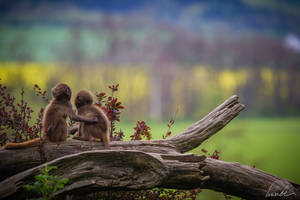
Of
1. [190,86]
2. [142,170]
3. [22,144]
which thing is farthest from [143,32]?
[142,170]

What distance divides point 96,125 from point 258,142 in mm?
14101

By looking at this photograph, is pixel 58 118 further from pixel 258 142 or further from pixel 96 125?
pixel 258 142

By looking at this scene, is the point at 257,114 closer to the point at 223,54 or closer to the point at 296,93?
the point at 296,93

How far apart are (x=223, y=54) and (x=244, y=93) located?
8210mm

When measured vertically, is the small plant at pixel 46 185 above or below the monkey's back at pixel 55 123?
below

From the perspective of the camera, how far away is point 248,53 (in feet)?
99.3

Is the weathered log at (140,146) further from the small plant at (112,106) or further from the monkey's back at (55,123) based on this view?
the small plant at (112,106)

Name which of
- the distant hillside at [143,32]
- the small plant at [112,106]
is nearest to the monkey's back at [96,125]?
the small plant at [112,106]

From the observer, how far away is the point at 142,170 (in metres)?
4.15

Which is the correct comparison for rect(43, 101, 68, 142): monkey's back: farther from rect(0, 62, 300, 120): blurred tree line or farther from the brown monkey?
rect(0, 62, 300, 120): blurred tree line

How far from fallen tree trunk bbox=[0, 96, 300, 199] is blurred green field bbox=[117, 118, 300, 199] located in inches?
44.1

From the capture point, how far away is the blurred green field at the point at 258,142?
26.4ft

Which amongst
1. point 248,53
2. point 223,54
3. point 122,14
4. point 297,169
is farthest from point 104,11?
point 297,169

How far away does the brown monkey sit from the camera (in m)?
4.87
